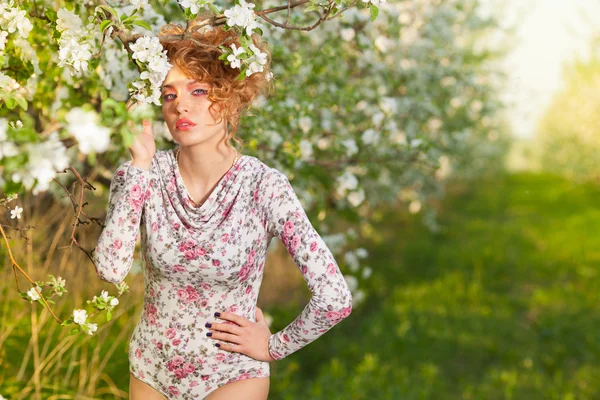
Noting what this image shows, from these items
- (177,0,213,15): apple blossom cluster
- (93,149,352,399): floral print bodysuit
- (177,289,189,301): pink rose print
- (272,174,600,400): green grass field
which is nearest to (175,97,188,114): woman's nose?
(93,149,352,399): floral print bodysuit

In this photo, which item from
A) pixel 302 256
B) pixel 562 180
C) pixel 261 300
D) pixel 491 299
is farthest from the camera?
pixel 562 180

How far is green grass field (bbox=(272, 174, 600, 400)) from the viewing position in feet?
21.2

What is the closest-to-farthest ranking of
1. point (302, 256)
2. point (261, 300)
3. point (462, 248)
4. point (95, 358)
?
point (302, 256) < point (95, 358) < point (261, 300) < point (462, 248)

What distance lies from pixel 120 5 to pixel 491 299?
7277mm

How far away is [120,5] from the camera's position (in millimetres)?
3246

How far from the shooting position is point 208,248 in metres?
2.50

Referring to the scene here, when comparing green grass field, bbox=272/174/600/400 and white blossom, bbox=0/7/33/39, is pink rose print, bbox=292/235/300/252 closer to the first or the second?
white blossom, bbox=0/7/33/39

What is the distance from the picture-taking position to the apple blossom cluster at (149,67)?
2.30 meters

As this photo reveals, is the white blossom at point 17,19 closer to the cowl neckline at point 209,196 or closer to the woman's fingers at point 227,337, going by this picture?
the cowl neckline at point 209,196

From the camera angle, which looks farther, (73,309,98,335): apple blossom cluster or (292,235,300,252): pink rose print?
(292,235,300,252): pink rose print

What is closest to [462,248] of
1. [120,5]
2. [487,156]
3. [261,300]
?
[261,300]

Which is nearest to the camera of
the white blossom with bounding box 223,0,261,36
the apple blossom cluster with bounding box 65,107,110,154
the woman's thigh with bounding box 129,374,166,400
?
the apple blossom cluster with bounding box 65,107,110,154

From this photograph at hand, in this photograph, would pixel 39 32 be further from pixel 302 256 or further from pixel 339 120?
pixel 339 120

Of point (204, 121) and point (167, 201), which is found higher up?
point (204, 121)
